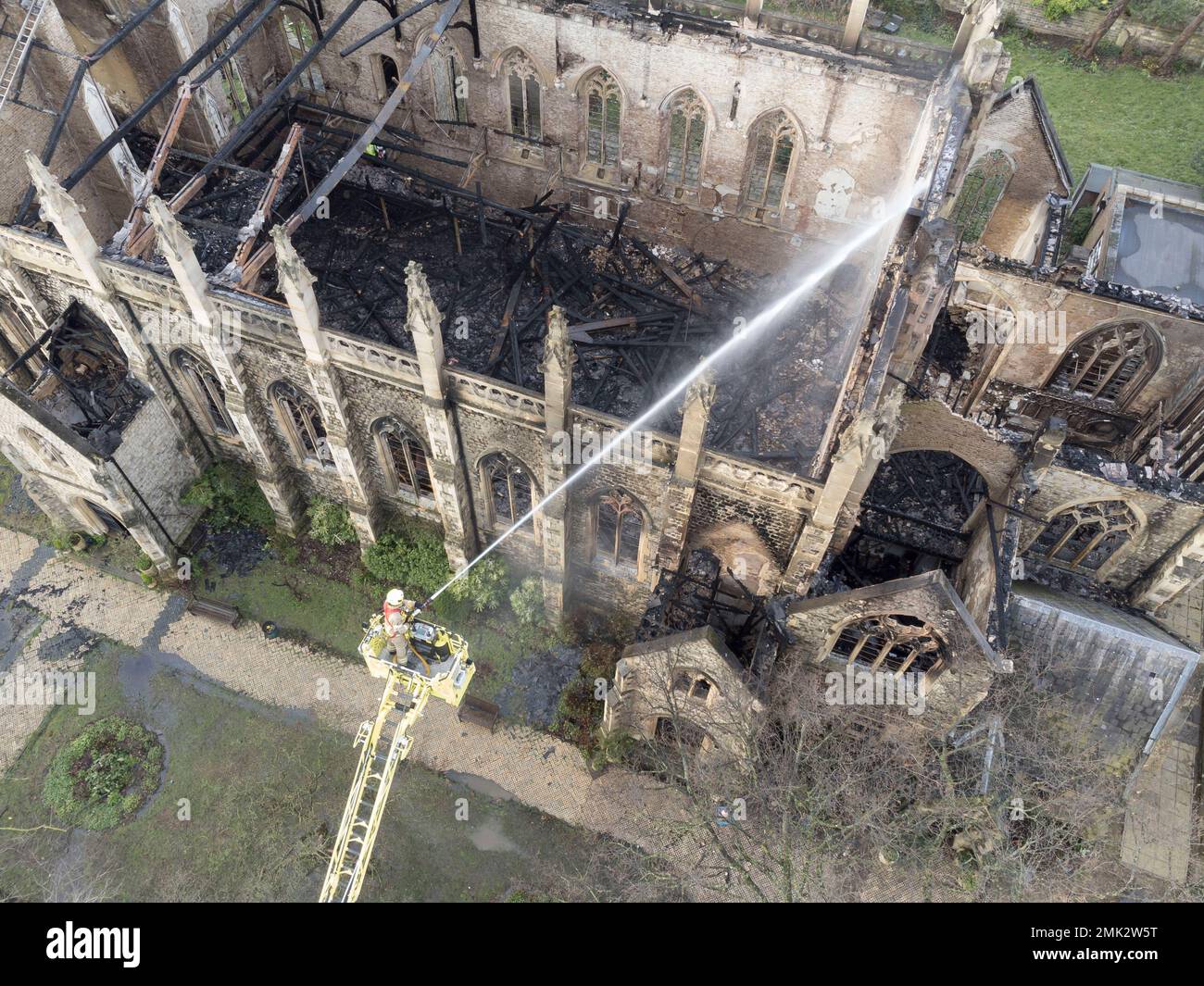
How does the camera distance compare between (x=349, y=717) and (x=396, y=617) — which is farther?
(x=349, y=717)

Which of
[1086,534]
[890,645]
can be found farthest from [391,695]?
[1086,534]

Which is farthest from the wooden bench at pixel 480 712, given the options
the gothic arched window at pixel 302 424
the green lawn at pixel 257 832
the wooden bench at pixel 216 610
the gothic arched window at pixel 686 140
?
the gothic arched window at pixel 686 140

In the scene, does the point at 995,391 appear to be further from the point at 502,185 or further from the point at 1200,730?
the point at 502,185

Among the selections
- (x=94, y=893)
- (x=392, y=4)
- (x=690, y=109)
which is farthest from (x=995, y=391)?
(x=94, y=893)

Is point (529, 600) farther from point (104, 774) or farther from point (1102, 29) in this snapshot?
point (1102, 29)

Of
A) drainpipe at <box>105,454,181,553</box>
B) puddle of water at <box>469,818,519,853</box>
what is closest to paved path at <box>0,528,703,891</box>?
puddle of water at <box>469,818,519,853</box>

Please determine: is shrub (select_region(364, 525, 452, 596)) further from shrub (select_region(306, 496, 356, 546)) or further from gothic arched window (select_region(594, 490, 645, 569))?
gothic arched window (select_region(594, 490, 645, 569))
